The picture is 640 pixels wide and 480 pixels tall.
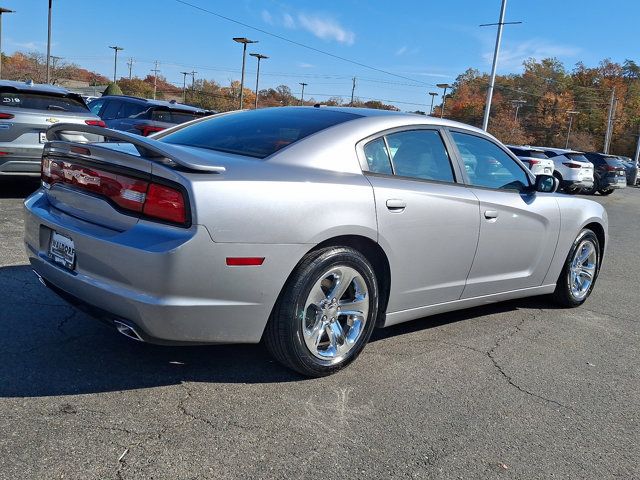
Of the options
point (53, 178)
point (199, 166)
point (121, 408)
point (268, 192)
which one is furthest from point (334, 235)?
point (53, 178)

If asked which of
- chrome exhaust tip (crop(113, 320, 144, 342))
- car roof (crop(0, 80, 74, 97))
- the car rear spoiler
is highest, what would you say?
car roof (crop(0, 80, 74, 97))

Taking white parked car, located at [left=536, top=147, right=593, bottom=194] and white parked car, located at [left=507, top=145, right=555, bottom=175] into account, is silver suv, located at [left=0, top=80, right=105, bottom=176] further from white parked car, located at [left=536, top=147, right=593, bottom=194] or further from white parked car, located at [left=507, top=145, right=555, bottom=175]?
white parked car, located at [left=536, top=147, right=593, bottom=194]

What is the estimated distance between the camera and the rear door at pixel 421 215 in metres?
3.41

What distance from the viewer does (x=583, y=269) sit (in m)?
5.31

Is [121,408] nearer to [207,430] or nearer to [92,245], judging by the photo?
[207,430]

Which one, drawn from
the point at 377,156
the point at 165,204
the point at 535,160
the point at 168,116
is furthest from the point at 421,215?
the point at 535,160

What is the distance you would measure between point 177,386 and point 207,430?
1.56 ft

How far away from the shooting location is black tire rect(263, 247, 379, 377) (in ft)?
9.80

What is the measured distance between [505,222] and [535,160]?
14910mm

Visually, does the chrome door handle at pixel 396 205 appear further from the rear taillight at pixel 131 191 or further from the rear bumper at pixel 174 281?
the rear taillight at pixel 131 191

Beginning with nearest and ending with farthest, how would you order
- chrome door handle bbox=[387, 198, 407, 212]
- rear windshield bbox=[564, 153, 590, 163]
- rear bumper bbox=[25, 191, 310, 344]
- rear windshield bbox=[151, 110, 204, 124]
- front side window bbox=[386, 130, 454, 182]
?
rear bumper bbox=[25, 191, 310, 344]
chrome door handle bbox=[387, 198, 407, 212]
front side window bbox=[386, 130, 454, 182]
rear windshield bbox=[151, 110, 204, 124]
rear windshield bbox=[564, 153, 590, 163]

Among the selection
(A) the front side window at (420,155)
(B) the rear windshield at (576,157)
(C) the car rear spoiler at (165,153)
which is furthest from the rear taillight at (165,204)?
(B) the rear windshield at (576,157)

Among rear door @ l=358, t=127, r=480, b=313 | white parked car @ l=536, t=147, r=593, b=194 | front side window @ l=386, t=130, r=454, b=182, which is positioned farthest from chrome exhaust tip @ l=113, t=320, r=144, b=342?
white parked car @ l=536, t=147, r=593, b=194

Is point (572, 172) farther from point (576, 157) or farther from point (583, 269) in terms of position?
point (583, 269)
